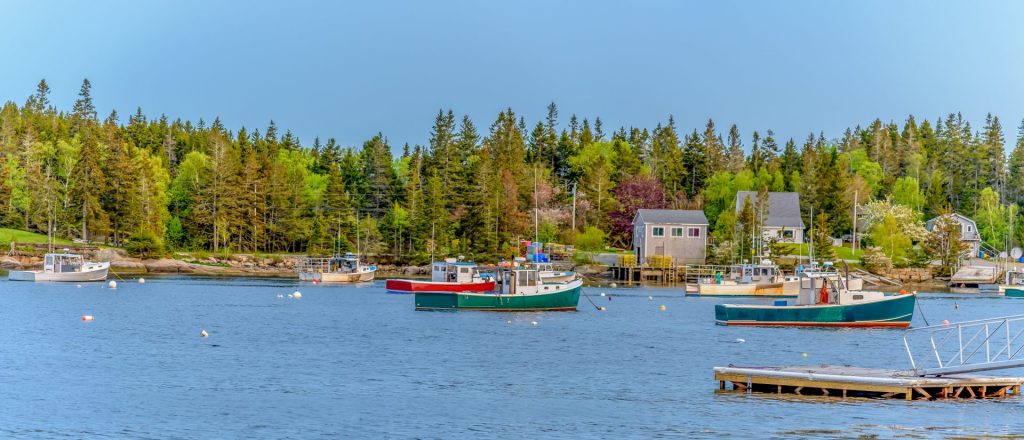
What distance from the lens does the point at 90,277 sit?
11494 cm

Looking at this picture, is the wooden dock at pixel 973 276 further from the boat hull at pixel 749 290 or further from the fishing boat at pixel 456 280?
the fishing boat at pixel 456 280

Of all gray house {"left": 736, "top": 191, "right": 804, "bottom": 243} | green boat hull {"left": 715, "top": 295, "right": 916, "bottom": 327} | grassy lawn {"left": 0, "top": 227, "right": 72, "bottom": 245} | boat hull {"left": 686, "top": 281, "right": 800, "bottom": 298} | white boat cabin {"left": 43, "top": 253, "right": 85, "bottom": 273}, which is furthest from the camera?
gray house {"left": 736, "top": 191, "right": 804, "bottom": 243}

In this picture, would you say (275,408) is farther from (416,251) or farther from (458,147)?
(458,147)

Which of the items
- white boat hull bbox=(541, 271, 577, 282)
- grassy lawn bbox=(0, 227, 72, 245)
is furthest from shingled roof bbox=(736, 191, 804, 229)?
grassy lawn bbox=(0, 227, 72, 245)

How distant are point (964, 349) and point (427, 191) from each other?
108 metres

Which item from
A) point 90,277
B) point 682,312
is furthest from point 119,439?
point 90,277

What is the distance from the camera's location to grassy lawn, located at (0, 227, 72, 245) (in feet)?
462

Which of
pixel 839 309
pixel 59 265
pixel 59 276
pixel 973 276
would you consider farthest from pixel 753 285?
pixel 59 265

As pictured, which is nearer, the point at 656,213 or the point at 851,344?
the point at 851,344

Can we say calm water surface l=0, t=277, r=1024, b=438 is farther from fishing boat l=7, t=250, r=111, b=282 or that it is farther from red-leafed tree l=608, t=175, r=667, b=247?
red-leafed tree l=608, t=175, r=667, b=247

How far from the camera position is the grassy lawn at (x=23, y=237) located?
140750 millimetres

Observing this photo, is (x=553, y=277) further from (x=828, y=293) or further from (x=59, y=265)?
(x=59, y=265)

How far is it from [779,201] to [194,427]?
122 m

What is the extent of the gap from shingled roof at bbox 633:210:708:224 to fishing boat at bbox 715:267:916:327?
68141 mm
